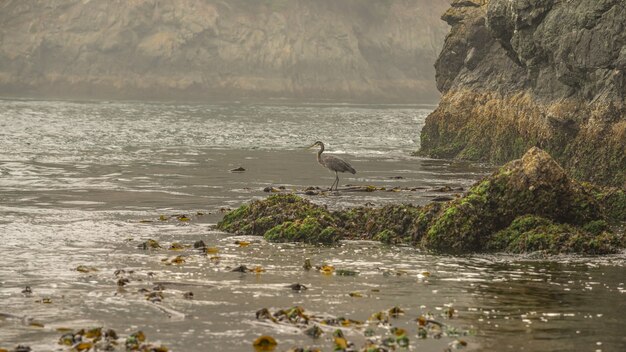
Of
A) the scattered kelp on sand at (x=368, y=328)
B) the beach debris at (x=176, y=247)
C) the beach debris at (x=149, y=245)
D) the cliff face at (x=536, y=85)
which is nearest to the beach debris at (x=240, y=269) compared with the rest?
the beach debris at (x=176, y=247)

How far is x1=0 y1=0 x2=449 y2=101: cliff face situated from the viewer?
15375 centimetres

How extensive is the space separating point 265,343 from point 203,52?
14496 cm

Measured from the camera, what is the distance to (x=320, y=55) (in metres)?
159

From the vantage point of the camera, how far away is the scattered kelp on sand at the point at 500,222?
878 inches

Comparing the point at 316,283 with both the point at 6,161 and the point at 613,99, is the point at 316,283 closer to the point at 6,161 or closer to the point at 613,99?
the point at 613,99

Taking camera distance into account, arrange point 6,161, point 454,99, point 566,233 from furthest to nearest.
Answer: point 454,99, point 6,161, point 566,233

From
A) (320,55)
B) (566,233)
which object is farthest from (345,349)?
(320,55)

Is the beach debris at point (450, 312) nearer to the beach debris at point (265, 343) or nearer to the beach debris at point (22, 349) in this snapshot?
the beach debris at point (265, 343)

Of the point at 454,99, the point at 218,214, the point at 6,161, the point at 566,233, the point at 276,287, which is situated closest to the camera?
the point at 276,287

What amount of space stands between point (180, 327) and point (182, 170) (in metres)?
26.2

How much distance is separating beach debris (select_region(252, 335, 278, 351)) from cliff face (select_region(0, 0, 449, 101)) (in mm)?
137218

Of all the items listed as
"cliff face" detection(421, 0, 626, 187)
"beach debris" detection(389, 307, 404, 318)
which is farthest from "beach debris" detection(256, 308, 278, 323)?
"cliff face" detection(421, 0, 626, 187)

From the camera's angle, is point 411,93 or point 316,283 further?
point 411,93

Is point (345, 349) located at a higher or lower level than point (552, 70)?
lower
